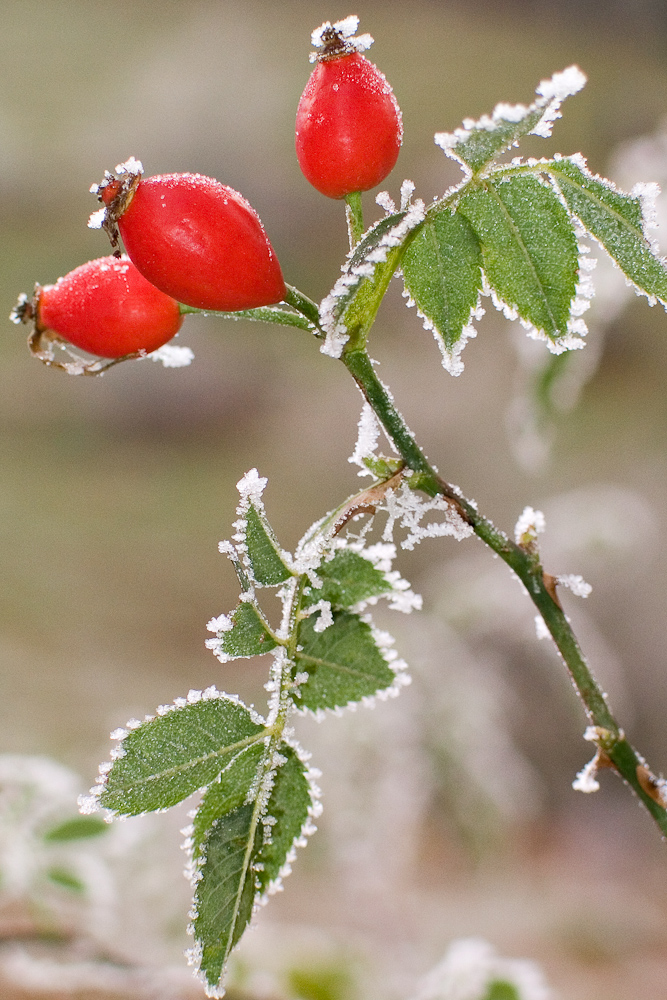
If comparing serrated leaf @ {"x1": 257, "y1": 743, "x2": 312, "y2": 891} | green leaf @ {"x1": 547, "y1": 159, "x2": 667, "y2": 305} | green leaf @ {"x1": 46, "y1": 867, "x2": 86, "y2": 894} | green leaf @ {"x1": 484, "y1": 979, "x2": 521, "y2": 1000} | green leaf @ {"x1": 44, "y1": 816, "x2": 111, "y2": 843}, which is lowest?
green leaf @ {"x1": 484, "y1": 979, "x2": 521, "y2": 1000}

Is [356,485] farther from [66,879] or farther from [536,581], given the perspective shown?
[536,581]

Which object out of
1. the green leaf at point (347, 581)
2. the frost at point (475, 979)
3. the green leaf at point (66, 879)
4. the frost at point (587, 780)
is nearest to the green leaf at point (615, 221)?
the green leaf at point (347, 581)

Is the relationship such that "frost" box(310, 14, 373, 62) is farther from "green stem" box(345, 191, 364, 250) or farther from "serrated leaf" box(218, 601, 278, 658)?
"serrated leaf" box(218, 601, 278, 658)

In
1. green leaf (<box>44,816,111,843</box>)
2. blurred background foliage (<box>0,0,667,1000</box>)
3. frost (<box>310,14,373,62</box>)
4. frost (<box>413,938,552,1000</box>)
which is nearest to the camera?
frost (<box>310,14,373,62</box>)

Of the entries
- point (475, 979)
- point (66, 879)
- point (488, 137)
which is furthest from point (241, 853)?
point (66, 879)

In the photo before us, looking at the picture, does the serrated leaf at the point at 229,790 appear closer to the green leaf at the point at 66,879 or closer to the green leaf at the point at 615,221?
the green leaf at the point at 615,221

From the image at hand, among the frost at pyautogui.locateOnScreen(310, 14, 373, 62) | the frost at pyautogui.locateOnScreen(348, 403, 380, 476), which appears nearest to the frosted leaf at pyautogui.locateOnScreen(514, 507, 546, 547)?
the frost at pyautogui.locateOnScreen(348, 403, 380, 476)

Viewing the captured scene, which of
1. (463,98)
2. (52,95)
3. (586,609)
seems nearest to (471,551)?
(586,609)
